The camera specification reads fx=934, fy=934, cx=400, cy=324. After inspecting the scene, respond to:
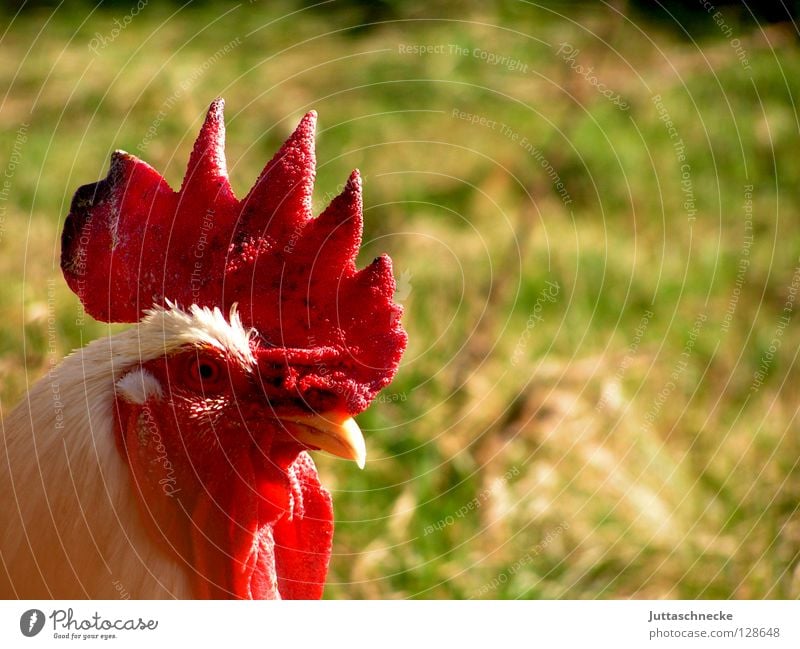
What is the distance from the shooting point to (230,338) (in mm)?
1576

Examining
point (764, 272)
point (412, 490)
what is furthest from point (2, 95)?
point (764, 272)

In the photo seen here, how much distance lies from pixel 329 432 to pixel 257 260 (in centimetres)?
34

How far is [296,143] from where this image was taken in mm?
1770

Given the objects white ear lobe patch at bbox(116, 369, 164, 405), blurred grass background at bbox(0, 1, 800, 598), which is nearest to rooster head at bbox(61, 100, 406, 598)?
white ear lobe patch at bbox(116, 369, 164, 405)

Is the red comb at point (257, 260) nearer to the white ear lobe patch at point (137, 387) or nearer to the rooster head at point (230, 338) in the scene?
the rooster head at point (230, 338)

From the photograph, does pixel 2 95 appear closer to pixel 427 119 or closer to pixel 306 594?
pixel 427 119

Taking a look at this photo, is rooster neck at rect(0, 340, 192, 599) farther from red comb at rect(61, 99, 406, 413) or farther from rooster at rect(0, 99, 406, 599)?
red comb at rect(61, 99, 406, 413)

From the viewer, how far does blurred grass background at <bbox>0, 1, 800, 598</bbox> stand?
2.69 m

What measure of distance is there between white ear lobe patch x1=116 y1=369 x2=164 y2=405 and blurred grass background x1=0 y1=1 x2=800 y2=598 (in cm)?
107

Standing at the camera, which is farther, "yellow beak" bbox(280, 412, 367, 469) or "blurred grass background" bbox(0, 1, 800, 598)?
"blurred grass background" bbox(0, 1, 800, 598)

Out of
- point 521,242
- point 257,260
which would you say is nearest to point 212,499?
point 257,260

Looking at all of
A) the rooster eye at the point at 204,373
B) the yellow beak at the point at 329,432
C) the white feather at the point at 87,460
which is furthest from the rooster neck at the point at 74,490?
the yellow beak at the point at 329,432

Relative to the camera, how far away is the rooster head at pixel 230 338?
1.58 m

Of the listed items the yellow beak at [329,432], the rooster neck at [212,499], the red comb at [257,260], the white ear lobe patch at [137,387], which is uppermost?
the red comb at [257,260]
